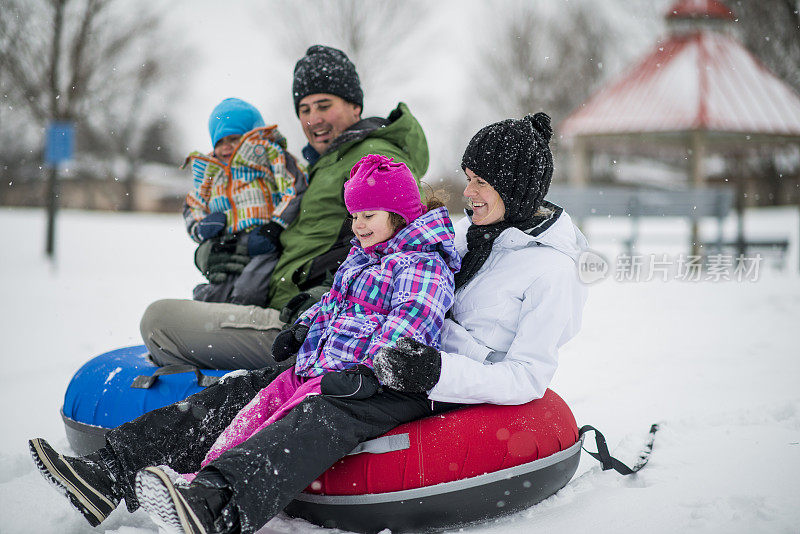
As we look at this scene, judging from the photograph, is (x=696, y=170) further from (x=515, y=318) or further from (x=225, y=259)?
(x=515, y=318)

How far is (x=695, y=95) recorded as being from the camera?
1195 centimetres

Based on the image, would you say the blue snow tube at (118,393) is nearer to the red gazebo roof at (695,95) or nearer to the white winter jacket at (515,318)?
the white winter jacket at (515,318)

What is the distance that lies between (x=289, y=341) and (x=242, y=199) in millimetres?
1209

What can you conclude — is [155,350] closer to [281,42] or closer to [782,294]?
[782,294]

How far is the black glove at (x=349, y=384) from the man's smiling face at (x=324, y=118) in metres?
1.62

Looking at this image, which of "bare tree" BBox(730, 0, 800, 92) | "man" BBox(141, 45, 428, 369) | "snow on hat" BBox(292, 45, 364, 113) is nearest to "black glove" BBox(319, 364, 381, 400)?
"man" BBox(141, 45, 428, 369)

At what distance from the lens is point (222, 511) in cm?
203

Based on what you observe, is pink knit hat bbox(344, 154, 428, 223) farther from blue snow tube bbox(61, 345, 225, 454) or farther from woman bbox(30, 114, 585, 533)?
blue snow tube bbox(61, 345, 225, 454)

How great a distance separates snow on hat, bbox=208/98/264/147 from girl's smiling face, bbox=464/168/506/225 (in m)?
1.58

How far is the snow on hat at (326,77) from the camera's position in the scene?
11.9ft

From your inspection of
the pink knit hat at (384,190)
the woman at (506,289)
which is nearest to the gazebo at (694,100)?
the woman at (506,289)

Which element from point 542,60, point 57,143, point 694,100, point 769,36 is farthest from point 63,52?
point 769,36

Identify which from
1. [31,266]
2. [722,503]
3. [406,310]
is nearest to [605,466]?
[722,503]

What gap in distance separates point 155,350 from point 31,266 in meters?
8.86
